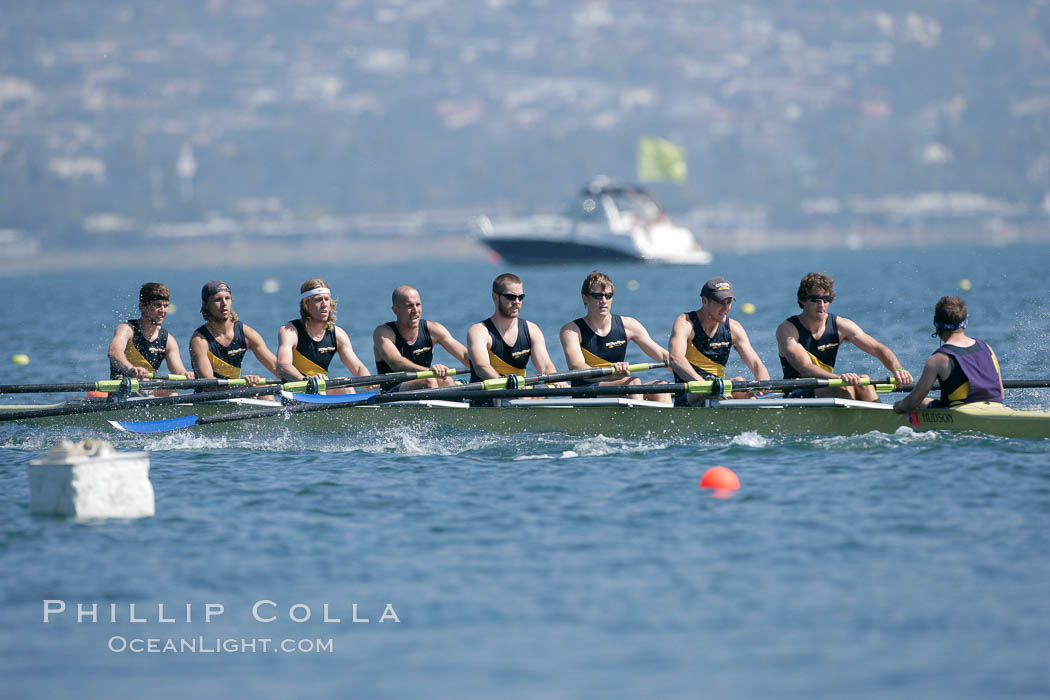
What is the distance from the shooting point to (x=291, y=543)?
9.93 metres

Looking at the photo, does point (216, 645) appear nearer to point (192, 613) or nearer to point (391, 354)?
point (192, 613)

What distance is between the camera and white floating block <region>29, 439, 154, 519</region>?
406 inches

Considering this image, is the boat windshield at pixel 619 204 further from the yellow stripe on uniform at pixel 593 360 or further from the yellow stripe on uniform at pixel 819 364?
the yellow stripe on uniform at pixel 819 364

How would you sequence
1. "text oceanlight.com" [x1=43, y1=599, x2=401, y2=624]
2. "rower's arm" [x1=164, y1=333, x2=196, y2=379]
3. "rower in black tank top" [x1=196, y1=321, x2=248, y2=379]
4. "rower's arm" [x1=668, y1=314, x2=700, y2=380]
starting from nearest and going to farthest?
"text oceanlight.com" [x1=43, y1=599, x2=401, y2=624] < "rower's arm" [x1=668, y1=314, x2=700, y2=380] < "rower in black tank top" [x1=196, y1=321, x2=248, y2=379] < "rower's arm" [x1=164, y1=333, x2=196, y2=379]

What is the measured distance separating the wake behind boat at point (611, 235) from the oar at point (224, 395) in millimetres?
75168

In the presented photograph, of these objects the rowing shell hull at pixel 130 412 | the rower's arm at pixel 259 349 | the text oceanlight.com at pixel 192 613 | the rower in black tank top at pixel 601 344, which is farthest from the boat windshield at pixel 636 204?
the text oceanlight.com at pixel 192 613

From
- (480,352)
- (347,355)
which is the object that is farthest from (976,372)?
(347,355)

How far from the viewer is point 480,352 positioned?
13.6m

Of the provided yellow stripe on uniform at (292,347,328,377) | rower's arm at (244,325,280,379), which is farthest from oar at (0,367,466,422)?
rower's arm at (244,325,280,379)

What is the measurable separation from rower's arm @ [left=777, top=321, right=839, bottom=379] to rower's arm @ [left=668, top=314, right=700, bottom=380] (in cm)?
82

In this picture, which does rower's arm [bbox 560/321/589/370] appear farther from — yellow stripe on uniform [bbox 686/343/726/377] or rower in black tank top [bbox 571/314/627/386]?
yellow stripe on uniform [bbox 686/343/726/377]

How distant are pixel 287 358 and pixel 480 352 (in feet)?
6.61

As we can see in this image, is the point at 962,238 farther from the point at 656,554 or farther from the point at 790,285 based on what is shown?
the point at 656,554

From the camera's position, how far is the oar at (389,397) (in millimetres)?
12977
